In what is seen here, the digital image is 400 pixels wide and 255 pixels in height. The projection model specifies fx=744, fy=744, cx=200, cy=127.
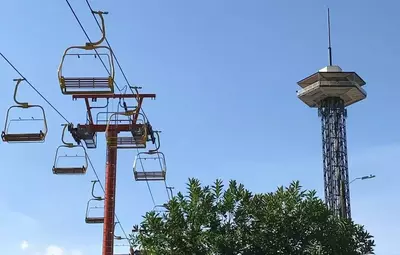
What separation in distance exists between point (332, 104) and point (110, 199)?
103 metres

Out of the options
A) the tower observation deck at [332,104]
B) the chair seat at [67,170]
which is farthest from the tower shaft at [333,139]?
the chair seat at [67,170]

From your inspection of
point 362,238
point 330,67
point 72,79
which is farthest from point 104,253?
→ point 330,67

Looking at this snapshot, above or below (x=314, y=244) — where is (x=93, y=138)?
above

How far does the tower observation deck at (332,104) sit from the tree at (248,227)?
103705 mm

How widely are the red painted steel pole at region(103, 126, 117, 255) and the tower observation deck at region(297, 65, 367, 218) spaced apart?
9703cm

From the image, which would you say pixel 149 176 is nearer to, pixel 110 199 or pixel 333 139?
pixel 110 199

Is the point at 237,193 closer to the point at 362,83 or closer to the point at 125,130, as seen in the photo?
the point at 125,130

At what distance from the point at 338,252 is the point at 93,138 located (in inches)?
440

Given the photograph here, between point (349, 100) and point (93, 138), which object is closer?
point (93, 138)

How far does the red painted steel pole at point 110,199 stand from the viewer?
2545 centimetres

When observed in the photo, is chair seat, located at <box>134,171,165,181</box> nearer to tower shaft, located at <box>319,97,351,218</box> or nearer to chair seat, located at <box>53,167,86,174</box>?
chair seat, located at <box>53,167,86,174</box>

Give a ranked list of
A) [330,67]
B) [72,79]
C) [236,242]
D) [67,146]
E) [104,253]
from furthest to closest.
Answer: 1. [330,67]
2. [104,253]
3. [67,146]
4. [236,242]
5. [72,79]

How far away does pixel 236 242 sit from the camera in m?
18.3

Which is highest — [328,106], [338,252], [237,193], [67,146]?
[328,106]
